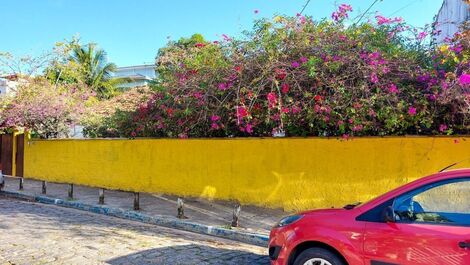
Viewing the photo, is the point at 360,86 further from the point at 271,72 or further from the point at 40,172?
the point at 40,172

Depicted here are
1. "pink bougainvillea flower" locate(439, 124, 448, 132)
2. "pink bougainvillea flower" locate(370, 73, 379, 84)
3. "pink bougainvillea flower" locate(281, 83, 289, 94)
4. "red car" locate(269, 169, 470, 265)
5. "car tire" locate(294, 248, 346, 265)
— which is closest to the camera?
"red car" locate(269, 169, 470, 265)

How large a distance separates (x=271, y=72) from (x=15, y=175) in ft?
44.5

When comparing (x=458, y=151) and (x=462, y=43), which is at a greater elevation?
(x=462, y=43)

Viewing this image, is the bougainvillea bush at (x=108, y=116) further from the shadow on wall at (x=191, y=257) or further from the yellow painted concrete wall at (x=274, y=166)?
the shadow on wall at (x=191, y=257)

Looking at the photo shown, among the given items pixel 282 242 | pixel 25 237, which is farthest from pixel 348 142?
pixel 25 237

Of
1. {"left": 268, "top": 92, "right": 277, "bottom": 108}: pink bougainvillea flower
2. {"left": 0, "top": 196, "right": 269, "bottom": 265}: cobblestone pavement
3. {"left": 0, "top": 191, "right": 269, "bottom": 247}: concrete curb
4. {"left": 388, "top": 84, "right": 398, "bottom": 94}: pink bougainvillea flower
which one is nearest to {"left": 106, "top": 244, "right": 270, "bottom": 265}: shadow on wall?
{"left": 0, "top": 196, "right": 269, "bottom": 265}: cobblestone pavement

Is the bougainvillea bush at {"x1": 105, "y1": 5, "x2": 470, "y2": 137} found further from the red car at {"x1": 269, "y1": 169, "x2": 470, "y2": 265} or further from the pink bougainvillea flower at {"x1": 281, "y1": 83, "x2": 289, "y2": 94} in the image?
the red car at {"x1": 269, "y1": 169, "x2": 470, "y2": 265}

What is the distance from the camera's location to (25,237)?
7.25 meters

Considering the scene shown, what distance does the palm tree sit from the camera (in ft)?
93.6

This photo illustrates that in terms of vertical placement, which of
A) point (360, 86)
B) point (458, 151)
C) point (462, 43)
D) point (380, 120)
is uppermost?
point (462, 43)

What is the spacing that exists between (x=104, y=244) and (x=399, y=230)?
4708mm

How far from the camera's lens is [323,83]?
29.9 ft

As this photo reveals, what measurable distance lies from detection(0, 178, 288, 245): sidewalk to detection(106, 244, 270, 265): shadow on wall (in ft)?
3.48

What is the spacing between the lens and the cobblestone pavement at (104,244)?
6027 millimetres
